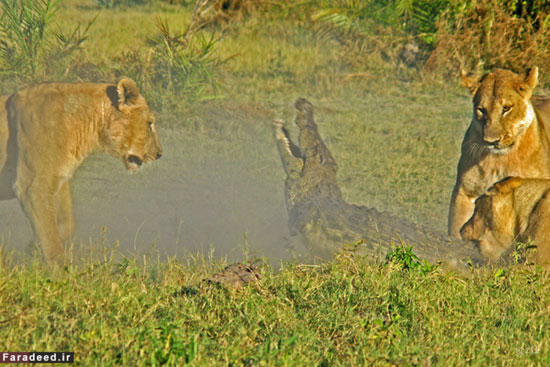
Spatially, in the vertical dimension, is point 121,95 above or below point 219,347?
above

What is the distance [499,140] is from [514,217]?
705 millimetres

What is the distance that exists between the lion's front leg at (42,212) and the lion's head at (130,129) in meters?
0.68

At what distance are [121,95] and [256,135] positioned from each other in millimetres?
4397

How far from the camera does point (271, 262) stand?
564 cm

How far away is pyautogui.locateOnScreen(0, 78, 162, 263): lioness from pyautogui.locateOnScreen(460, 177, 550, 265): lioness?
2.44m

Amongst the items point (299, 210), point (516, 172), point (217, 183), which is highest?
Result: point (516, 172)

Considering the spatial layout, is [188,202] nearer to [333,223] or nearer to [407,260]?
[333,223]

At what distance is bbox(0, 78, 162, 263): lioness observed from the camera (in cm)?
509

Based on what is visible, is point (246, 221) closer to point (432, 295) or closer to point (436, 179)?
point (436, 179)

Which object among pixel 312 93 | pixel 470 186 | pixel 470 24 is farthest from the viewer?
pixel 470 24

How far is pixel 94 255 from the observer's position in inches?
205

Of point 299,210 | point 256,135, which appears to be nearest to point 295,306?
point 299,210

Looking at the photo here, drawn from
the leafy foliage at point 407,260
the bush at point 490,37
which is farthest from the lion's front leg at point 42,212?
the bush at point 490,37

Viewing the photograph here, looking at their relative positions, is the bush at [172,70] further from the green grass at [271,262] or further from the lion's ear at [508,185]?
the lion's ear at [508,185]
